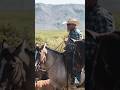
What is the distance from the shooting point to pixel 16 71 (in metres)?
9.63

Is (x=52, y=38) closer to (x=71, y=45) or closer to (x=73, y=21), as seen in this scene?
(x=71, y=45)

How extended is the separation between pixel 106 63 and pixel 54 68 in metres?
1.14

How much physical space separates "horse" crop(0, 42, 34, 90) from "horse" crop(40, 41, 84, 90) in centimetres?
31

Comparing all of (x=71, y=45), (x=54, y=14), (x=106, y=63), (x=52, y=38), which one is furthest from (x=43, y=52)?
(x=106, y=63)

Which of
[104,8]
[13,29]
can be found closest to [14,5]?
[13,29]

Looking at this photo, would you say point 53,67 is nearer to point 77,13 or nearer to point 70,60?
point 70,60

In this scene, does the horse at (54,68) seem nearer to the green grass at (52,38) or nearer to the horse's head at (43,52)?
the horse's head at (43,52)

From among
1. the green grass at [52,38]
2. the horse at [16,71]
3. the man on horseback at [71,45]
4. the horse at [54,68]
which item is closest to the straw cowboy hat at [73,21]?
the man on horseback at [71,45]

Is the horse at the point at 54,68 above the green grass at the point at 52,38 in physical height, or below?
below

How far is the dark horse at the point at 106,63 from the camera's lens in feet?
31.2

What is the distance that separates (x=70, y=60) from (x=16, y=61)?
1.19 meters

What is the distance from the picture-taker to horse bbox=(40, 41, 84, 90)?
31.5 feet

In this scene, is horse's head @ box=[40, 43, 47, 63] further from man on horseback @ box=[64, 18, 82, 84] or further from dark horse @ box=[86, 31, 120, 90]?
dark horse @ box=[86, 31, 120, 90]

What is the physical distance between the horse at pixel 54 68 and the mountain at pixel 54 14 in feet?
1.70
